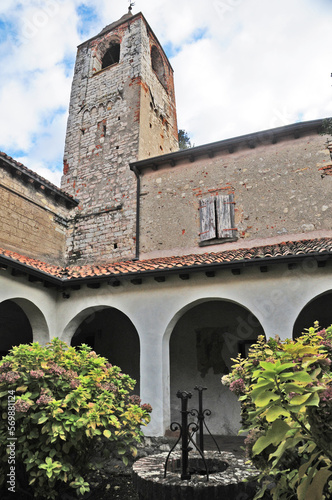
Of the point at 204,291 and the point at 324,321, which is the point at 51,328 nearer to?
the point at 204,291

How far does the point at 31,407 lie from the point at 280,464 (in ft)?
8.88

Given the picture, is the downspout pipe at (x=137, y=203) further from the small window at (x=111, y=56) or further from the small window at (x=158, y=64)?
the small window at (x=111, y=56)

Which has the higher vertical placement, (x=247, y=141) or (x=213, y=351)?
(x=247, y=141)

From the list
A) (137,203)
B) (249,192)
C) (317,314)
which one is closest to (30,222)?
(137,203)

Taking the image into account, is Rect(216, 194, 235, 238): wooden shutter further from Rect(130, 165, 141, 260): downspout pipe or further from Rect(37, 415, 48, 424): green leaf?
Rect(37, 415, 48, 424): green leaf

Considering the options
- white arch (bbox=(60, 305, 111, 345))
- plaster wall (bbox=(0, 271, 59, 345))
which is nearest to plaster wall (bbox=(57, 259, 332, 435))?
white arch (bbox=(60, 305, 111, 345))

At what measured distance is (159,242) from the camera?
11070 millimetres

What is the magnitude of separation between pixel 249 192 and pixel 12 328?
26.5 ft

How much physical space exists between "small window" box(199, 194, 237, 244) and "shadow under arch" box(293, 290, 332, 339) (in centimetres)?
283

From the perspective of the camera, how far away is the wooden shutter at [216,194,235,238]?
10.2m

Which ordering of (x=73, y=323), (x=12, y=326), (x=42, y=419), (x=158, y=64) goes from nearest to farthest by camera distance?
1. (x=42, y=419)
2. (x=73, y=323)
3. (x=12, y=326)
4. (x=158, y=64)

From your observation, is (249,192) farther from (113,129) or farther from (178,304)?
(113,129)

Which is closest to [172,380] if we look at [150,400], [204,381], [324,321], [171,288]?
[204,381]

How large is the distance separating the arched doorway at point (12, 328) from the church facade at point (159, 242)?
0.13 feet
